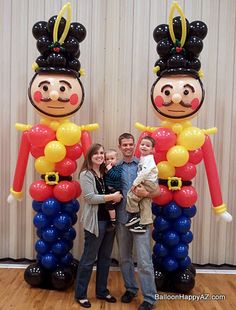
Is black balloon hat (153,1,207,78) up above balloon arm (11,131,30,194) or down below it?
above

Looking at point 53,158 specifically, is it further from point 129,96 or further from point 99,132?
point 129,96

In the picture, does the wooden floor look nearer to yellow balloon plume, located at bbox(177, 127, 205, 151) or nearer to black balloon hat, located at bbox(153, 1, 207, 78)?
yellow balloon plume, located at bbox(177, 127, 205, 151)

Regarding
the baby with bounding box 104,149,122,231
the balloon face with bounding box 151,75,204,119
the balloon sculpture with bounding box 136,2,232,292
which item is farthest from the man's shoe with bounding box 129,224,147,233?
the balloon face with bounding box 151,75,204,119

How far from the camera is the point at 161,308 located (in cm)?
272

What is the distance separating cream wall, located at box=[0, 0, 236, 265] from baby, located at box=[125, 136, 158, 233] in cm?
86

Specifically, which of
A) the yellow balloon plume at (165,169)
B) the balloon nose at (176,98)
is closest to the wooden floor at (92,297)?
the yellow balloon plume at (165,169)

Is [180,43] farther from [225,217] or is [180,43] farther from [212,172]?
[225,217]

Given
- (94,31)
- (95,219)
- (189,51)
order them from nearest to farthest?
1. (95,219)
2. (189,51)
3. (94,31)

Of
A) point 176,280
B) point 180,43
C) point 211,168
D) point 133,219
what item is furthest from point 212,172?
point 180,43

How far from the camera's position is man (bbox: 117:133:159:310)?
2637 mm

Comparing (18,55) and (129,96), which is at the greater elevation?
(18,55)

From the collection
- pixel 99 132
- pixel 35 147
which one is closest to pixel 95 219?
pixel 35 147

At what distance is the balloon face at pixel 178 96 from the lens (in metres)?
2.78

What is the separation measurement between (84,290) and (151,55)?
200cm
